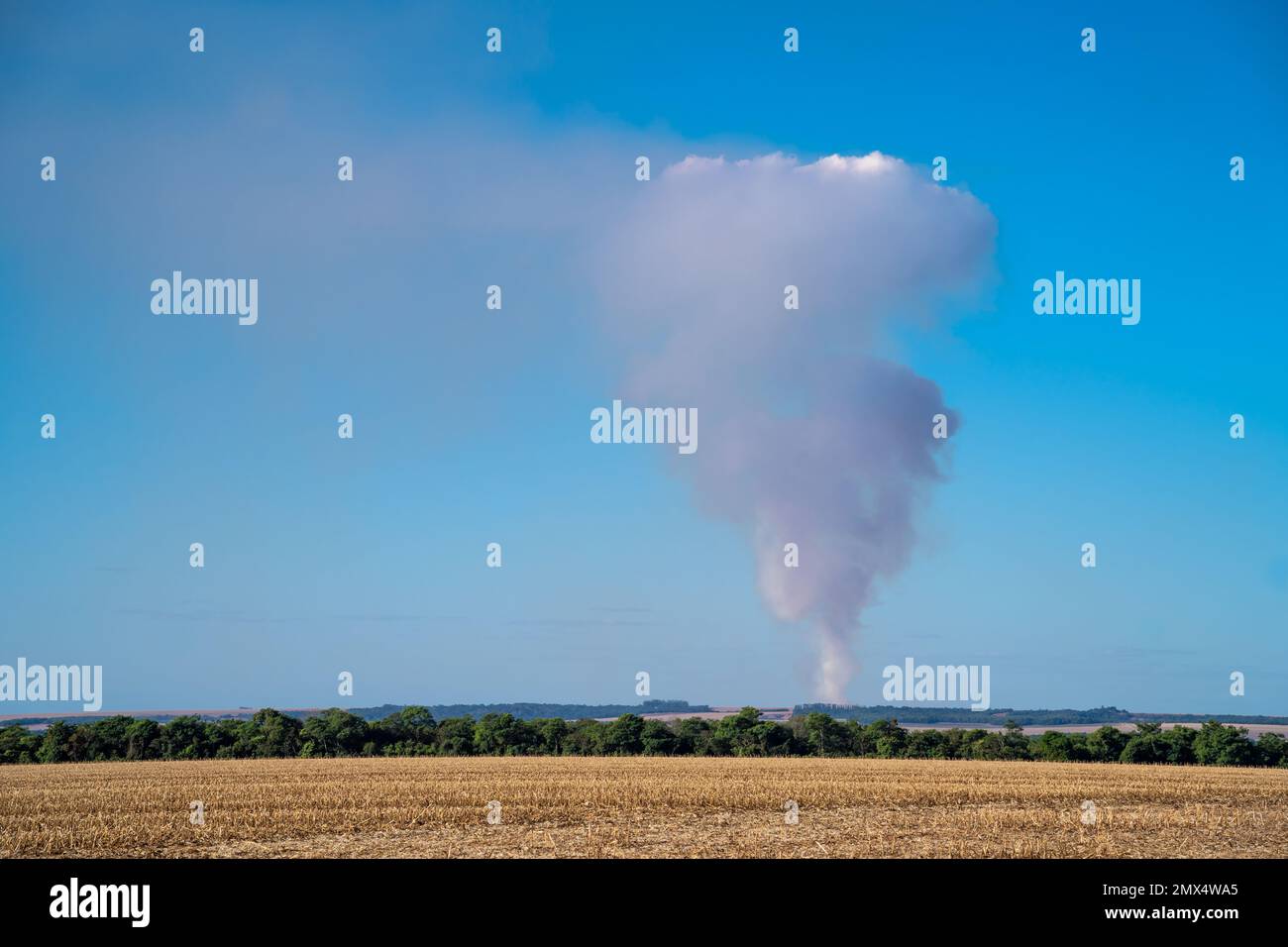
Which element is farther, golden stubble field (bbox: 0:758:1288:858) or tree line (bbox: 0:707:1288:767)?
tree line (bbox: 0:707:1288:767)

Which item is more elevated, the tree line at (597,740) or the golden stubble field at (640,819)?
the golden stubble field at (640,819)

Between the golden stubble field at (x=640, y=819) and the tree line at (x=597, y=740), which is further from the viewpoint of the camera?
the tree line at (x=597, y=740)

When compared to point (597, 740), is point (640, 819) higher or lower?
higher

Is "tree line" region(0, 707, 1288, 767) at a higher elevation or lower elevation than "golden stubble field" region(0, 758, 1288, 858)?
lower
